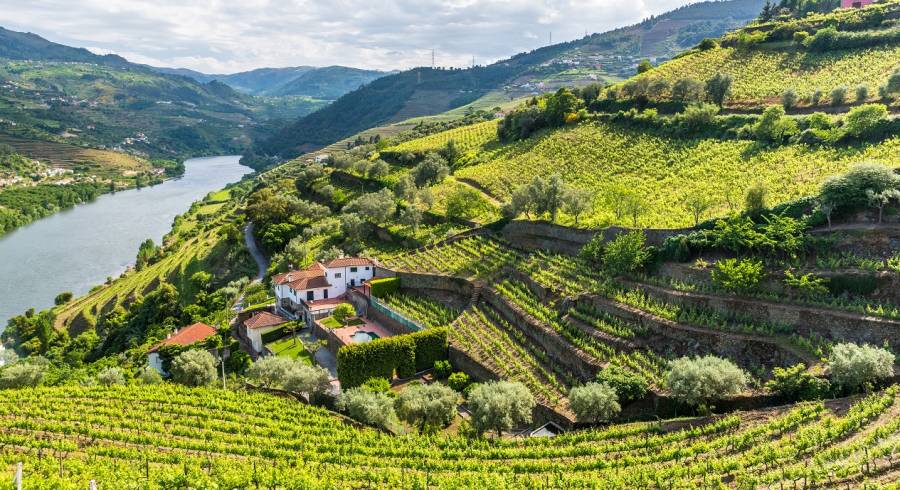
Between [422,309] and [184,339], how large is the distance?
60.5ft

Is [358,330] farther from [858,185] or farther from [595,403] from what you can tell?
[858,185]

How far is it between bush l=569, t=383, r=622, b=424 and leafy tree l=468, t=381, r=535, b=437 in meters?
2.16

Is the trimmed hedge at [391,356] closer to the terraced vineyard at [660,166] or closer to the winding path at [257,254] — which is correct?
the terraced vineyard at [660,166]

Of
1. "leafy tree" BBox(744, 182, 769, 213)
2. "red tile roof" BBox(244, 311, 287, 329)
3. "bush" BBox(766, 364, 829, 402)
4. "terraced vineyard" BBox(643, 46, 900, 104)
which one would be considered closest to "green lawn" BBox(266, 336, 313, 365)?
"red tile roof" BBox(244, 311, 287, 329)

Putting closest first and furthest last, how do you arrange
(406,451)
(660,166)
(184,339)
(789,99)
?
(406,451) < (184,339) < (660,166) < (789,99)

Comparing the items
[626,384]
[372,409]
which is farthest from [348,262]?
[626,384]

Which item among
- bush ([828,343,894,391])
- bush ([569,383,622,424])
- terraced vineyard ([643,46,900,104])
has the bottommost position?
bush ([569,383,622,424])

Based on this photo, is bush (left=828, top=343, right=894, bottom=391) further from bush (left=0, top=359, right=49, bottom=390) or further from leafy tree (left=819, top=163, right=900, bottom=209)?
bush (left=0, top=359, right=49, bottom=390)

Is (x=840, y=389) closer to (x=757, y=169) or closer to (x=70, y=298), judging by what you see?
(x=757, y=169)

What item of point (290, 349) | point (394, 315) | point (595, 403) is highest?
point (595, 403)

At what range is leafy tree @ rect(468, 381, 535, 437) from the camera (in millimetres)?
26344

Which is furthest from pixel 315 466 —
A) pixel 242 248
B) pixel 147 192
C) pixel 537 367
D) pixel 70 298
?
pixel 147 192

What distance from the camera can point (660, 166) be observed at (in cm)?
5297

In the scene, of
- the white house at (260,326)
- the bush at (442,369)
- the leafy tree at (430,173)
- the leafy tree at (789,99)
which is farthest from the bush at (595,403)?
the leafy tree at (430,173)
